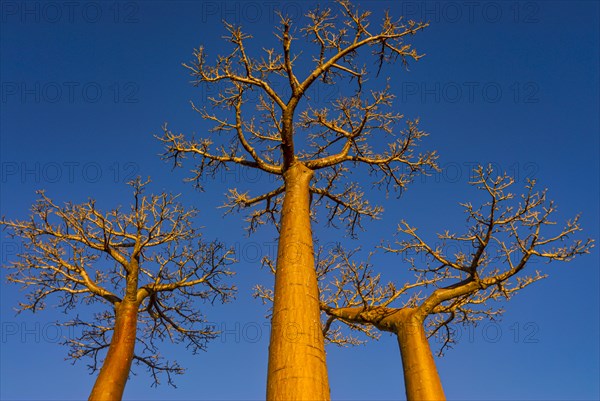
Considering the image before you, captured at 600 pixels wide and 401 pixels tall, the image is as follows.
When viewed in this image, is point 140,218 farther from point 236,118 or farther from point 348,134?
point 348,134

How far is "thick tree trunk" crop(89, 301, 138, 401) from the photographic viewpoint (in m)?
5.08

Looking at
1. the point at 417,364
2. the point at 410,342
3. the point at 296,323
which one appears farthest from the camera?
the point at 410,342

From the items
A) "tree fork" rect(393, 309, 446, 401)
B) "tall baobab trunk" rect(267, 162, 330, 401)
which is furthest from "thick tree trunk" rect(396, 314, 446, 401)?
"tall baobab trunk" rect(267, 162, 330, 401)

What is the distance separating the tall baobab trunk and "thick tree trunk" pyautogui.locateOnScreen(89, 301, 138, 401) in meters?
2.50

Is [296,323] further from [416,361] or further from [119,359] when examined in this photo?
[119,359]

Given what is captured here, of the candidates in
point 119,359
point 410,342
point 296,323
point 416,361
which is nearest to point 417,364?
point 416,361

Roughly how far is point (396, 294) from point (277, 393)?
3.11 meters

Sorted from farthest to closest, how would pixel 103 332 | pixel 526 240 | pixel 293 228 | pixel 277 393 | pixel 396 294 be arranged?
pixel 103 332, pixel 396 294, pixel 526 240, pixel 293 228, pixel 277 393

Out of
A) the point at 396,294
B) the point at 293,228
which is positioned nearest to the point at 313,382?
the point at 293,228

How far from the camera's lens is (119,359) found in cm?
541

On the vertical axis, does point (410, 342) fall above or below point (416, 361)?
above

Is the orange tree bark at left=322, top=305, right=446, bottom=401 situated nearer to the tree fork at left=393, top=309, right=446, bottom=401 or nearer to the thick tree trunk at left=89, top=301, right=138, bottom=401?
the tree fork at left=393, top=309, right=446, bottom=401

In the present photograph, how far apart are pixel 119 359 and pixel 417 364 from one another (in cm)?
331

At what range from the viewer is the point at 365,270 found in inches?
237
